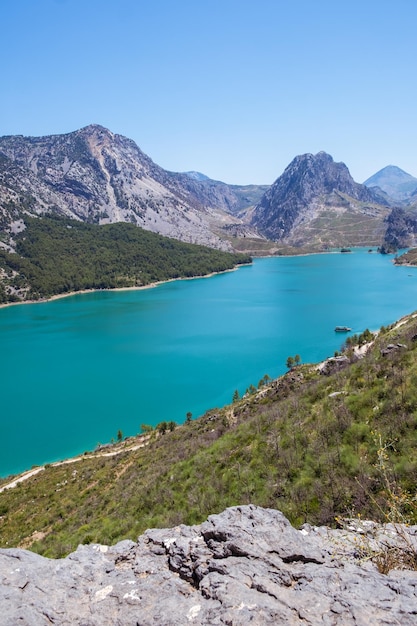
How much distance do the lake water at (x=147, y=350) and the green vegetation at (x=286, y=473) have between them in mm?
24145

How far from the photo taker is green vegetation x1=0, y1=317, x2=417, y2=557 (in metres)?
12.6

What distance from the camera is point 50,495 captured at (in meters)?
30.4

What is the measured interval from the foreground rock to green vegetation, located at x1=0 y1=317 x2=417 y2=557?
1.91m

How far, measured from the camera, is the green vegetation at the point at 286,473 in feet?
41.2

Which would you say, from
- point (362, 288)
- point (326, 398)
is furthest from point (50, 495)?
point (362, 288)

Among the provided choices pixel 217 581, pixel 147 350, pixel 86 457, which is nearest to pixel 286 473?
pixel 217 581

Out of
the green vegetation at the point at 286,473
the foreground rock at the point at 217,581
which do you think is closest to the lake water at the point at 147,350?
the green vegetation at the point at 286,473

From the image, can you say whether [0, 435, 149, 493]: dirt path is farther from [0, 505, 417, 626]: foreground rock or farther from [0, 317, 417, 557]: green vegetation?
[0, 505, 417, 626]: foreground rock

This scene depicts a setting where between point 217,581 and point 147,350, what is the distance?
80.7 meters

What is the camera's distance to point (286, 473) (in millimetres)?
15367

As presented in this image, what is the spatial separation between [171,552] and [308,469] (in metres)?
8.25

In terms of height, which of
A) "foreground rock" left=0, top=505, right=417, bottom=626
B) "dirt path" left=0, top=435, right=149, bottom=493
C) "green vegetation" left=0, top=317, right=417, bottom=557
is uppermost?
"foreground rock" left=0, top=505, right=417, bottom=626

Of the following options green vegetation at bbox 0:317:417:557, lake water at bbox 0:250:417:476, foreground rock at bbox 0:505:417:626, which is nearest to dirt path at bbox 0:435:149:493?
lake water at bbox 0:250:417:476

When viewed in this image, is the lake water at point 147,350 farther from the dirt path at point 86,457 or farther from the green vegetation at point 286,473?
the green vegetation at point 286,473
